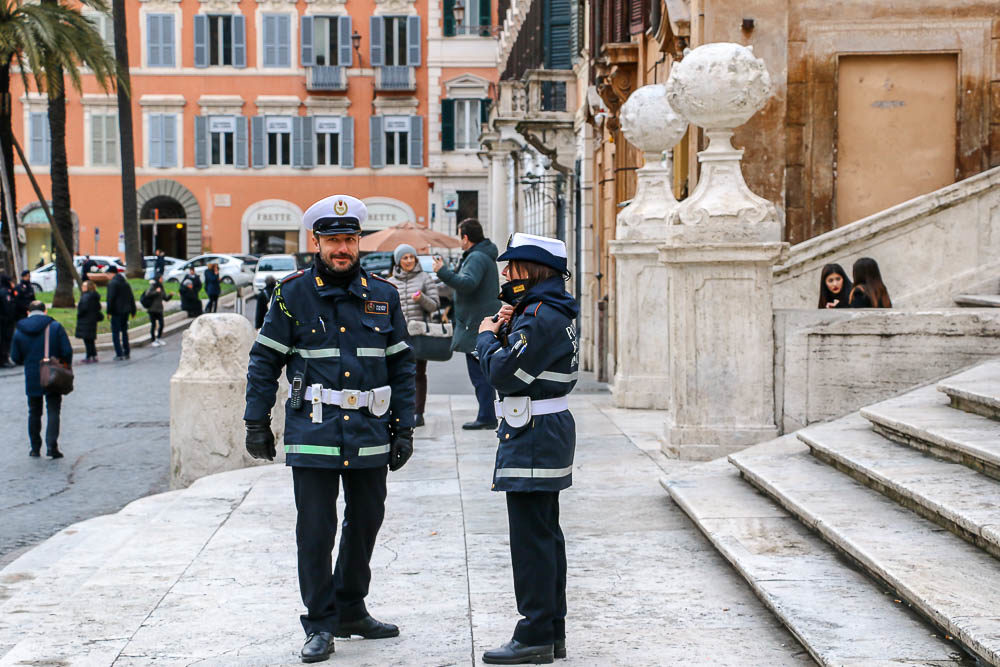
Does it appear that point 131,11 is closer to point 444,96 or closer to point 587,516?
point 444,96

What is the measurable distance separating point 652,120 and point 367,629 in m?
8.10

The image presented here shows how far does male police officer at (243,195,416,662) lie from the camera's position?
5.58 m

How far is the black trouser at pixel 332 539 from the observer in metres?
5.58

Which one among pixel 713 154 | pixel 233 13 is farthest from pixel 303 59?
pixel 713 154

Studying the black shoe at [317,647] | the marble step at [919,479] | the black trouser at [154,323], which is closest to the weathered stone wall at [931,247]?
the marble step at [919,479]

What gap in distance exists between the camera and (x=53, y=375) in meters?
13.3

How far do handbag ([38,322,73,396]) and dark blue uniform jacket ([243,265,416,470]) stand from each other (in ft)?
26.9

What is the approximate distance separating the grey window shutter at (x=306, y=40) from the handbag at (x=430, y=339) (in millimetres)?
49696

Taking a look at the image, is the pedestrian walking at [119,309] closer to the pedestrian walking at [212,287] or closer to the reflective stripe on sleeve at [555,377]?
the pedestrian walking at [212,287]

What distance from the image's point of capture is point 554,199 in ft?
96.3

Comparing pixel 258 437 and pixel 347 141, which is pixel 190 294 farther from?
pixel 347 141

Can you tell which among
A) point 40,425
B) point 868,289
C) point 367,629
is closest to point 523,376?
point 367,629

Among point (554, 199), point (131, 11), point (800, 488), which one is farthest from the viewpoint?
point (131, 11)

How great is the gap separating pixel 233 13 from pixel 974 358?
178 ft
